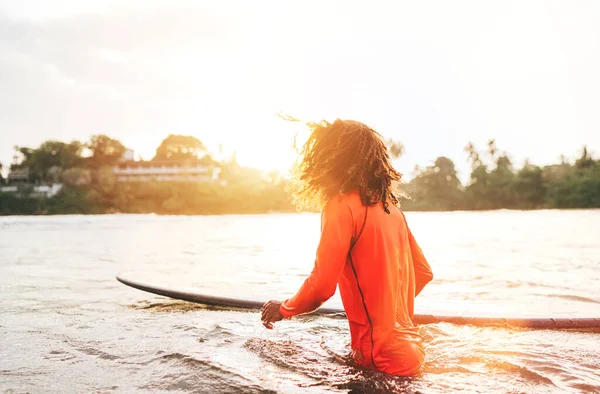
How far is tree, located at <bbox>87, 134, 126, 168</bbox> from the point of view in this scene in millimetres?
76912

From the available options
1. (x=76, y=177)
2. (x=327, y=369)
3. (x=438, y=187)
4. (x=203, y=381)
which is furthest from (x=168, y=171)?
(x=327, y=369)

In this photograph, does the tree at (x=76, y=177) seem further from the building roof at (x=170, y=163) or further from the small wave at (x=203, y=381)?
the small wave at (x=203, y=381)

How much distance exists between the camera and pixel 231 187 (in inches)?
2694

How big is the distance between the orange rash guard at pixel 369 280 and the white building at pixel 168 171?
70.9 meters

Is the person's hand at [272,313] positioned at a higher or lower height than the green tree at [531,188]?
lower

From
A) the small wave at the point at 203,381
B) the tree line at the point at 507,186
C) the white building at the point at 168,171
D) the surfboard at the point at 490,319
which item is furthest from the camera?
the white building at the point at 168,171

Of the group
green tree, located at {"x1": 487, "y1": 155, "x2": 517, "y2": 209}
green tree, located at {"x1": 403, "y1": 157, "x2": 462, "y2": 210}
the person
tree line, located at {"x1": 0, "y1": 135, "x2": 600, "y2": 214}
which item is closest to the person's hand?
the person

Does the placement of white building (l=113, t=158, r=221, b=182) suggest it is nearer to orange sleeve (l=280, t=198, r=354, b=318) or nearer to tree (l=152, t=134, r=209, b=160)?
tree (l=152, t=134, r=209, b=160)

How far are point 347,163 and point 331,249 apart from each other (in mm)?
398

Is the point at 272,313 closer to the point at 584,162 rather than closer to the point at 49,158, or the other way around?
the point at 584,162

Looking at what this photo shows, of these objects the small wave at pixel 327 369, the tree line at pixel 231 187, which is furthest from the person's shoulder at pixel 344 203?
the tree line at pixel 231 187

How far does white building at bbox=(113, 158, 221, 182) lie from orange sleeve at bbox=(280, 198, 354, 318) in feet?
233

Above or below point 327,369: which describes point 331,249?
above

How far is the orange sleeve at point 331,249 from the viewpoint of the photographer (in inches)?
82.7
